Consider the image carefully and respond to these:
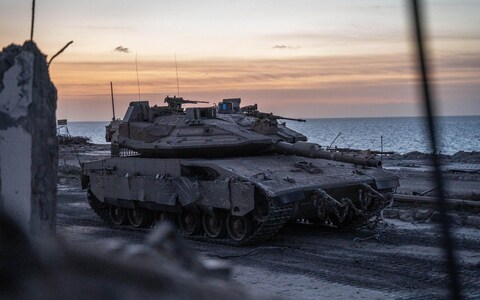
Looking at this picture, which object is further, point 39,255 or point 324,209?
point 324,209

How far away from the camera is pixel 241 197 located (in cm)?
1172

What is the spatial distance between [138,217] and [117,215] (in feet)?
2.68

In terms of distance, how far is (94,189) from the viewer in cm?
1538

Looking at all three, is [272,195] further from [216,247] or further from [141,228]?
[141,228]

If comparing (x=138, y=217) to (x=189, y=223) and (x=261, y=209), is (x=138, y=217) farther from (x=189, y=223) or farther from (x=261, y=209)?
(x=261, y=209)

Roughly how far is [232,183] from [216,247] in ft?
3.80

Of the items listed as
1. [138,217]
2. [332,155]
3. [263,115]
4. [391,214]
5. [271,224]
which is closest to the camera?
[271,224]

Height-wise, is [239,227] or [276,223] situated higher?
[276,223]

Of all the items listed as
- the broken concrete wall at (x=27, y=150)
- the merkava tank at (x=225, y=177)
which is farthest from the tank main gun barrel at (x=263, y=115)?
the broken concrete wall at (x=27, y=150)

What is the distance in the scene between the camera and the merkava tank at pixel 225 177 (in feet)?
39.1

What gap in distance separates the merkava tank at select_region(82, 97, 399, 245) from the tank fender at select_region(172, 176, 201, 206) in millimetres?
19

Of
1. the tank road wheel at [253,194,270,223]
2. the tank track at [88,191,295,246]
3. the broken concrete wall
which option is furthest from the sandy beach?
the broken concrete wall

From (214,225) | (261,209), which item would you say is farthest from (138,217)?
(261,209)

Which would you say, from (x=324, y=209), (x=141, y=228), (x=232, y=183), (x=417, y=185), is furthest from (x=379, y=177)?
(x=417, y=185)
